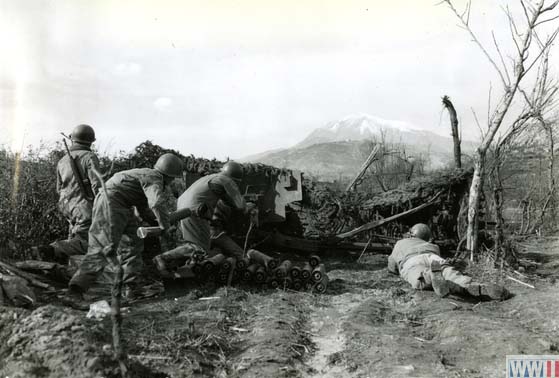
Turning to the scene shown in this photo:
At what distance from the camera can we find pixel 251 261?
7.67 metres

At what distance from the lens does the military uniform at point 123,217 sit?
20.2 feet

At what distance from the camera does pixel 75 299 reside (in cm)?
607

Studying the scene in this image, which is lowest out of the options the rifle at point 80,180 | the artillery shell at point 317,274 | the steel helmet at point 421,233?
the artillery shell at point 317,274

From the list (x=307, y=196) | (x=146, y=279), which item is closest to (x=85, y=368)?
(x=146, y=279)

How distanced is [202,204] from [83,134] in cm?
212

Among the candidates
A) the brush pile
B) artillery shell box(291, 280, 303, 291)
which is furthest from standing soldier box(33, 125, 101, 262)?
artillery shell box(291, 280, 303, 291)

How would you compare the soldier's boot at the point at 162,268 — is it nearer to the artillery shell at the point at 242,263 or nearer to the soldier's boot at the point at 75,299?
the artillery shell at the point at 242,263

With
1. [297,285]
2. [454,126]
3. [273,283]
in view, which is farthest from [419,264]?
[454,126]

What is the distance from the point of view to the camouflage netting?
10602 mm

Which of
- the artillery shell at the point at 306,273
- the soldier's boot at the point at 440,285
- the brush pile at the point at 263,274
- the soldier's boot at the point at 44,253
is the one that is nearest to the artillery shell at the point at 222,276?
the brush pile at the point at 263,274

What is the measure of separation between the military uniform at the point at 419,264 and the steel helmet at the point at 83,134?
5357 millimetres

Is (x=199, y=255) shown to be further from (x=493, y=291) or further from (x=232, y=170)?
(x=493, y=291)

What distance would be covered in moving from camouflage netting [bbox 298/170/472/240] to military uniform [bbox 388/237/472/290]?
2.31 meters

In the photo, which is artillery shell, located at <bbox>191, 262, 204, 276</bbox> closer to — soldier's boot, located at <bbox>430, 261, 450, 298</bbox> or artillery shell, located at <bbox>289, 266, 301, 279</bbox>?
artillery shell, located at <bbox>289, 266, 301, 279</bbox>
